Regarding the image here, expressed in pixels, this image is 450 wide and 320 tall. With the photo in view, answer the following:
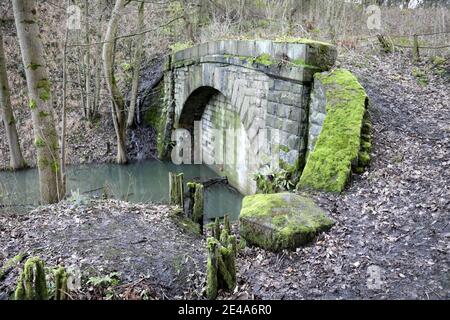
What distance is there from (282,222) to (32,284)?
99.6 inches

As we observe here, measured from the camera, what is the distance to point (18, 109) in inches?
543

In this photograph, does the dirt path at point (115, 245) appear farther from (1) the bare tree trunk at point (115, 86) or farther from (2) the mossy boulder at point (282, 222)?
(1) the bare tree trunk at point (115, 86)

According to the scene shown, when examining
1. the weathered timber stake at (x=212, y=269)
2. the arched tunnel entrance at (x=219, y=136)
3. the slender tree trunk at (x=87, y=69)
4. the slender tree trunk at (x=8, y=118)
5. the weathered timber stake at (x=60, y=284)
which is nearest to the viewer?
the weathered timber stake at (x=60, y=284)

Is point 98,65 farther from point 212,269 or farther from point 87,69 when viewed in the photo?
point 212,269

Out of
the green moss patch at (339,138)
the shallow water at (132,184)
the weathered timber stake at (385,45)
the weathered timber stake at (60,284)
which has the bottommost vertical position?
the shallow water at (132,184)

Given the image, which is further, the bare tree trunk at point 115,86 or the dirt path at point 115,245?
the bare tree trunk at point 115,86

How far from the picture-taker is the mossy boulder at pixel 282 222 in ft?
13.7

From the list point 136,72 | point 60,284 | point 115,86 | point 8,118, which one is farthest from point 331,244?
point 136,72

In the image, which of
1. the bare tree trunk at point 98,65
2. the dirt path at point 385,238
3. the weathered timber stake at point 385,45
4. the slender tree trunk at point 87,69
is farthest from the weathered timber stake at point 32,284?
the bare tree trunk at point 98,65

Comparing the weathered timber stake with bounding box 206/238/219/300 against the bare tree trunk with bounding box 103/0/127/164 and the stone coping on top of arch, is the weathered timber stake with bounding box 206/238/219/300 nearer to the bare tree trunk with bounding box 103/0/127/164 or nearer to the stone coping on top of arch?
the stone coping on top of arch

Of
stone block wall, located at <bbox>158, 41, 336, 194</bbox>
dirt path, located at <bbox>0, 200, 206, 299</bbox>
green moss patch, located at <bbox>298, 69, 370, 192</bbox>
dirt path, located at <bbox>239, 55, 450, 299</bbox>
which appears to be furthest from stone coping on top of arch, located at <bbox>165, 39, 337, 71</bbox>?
dirt path, located at <bbox>0, 200, 206, 299</bbox>

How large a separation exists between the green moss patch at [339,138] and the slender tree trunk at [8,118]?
7997 mm

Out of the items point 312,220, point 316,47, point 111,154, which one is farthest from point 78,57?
point 312,220

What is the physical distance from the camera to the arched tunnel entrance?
10312mm
